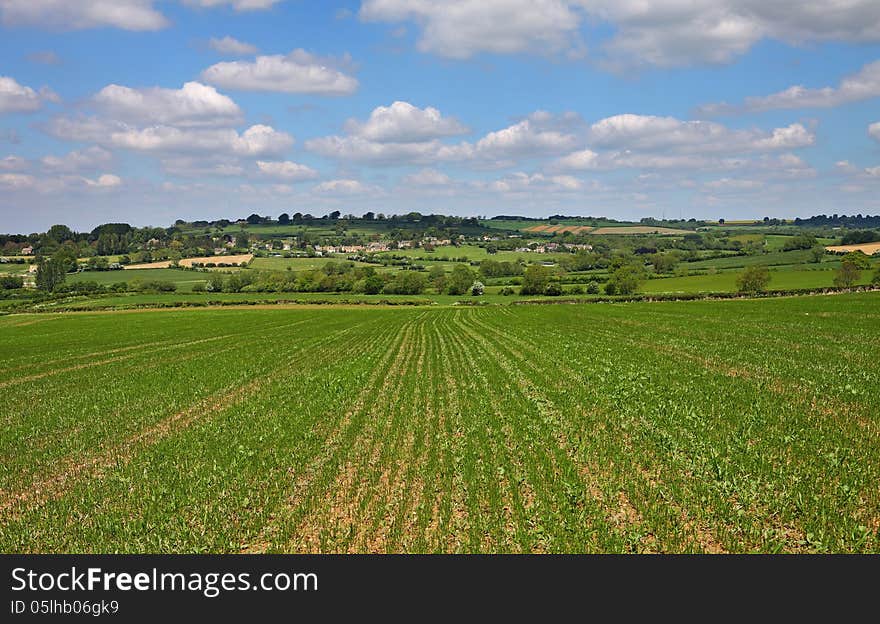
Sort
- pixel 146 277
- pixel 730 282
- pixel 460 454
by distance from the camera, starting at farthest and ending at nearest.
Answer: pixel 146 277 → pixel 730 282 → pixel 460 454

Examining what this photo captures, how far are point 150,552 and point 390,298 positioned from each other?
344 feet

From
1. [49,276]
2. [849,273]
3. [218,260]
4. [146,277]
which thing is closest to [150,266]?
[218,260]

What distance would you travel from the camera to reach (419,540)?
9609mm

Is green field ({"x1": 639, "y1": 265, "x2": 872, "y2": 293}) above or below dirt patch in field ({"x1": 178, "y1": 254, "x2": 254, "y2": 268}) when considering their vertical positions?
below

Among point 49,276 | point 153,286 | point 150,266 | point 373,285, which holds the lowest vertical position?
point 153,286

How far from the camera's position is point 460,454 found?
46.4 ft

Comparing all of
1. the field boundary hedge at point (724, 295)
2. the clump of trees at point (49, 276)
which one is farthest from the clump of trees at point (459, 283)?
the clump of trees at point (49, 276)

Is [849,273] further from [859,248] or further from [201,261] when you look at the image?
[201,261]

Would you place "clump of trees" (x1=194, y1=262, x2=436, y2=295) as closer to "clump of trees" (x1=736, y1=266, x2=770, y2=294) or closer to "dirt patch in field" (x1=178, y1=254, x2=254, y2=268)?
"dirt patch in field" (x1=178, y1=254, x2=254, y2=268)

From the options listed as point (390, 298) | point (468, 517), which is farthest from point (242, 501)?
point (390, 298)

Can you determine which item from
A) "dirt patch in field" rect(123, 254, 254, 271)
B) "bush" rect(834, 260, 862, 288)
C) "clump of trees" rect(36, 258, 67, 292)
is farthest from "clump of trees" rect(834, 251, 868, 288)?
"clump of trees" rect(36, 258, 67, 292)

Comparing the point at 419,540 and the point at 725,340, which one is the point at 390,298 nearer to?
the point at 725,340

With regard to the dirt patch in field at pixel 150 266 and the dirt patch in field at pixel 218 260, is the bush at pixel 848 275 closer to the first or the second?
the dirt patch in field at pixel 218 260

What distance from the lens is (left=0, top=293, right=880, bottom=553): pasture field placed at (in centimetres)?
991
